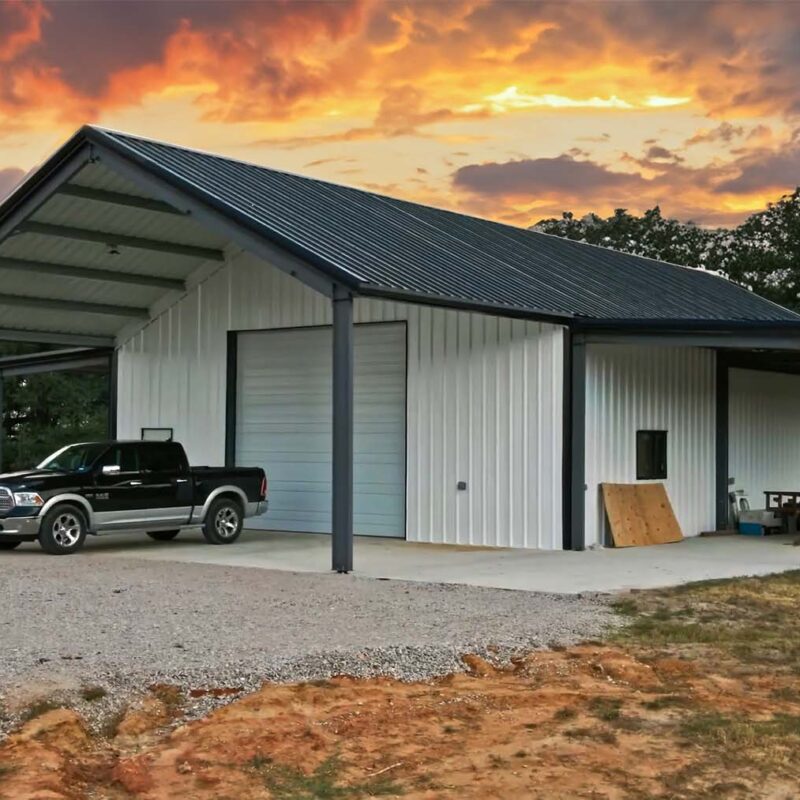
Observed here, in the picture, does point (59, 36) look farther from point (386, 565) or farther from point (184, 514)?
point (386, 565)

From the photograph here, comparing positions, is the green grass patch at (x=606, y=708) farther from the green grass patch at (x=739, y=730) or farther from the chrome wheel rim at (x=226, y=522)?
the chrome wheel rim at (x=226, y=522)

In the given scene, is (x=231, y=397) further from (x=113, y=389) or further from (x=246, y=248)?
(x=246, y=248)

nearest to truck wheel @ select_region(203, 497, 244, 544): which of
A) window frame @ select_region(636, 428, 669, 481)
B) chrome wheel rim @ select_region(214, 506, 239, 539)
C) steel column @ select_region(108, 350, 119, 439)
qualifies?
chrome wheel rim @ select_region(214, 506, 239, 539)

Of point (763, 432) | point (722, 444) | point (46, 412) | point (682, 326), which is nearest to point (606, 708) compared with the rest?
point (682, 326)

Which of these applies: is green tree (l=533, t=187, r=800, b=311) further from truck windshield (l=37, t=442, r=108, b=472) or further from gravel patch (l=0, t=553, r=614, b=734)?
gravel patch (l=0, t=553, r=614, b=734)

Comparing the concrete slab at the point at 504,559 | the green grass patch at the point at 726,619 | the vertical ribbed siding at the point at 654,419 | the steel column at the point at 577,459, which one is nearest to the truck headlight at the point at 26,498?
the concrete slab at the point at 504,559

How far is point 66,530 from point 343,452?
4656 millimetres

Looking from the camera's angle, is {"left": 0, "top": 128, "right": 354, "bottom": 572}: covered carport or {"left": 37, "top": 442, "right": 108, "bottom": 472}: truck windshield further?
{"left": 37, "top": 442, "right": 108, "bottom": 472}: truck windshield

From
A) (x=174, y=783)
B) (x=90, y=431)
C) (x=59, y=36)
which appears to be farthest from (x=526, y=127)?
(x=90, y=431)

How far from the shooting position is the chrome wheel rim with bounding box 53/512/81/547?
16672mm

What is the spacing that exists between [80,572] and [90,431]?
29.7 m

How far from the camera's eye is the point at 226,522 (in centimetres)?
1877

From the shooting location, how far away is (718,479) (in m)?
21.8

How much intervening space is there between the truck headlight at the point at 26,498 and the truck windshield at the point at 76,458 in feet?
2.55
